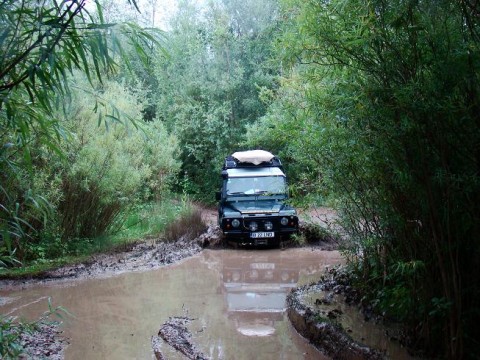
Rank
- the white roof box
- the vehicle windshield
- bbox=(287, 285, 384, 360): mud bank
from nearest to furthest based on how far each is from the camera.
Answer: bbox=(287, 285, 384, 360): mud bank < the vehicle windshield < the white roof box

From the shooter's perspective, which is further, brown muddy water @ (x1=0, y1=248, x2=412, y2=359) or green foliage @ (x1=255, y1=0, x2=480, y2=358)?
brown muddy water @ (x1=0, y1=248, x2=412, y2=359)

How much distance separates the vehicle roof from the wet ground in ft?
6.25

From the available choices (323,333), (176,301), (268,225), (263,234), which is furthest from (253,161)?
(323,333)

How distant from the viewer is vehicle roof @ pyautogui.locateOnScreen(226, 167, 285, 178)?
36.5 feet

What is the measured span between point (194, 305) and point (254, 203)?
4.44 metres

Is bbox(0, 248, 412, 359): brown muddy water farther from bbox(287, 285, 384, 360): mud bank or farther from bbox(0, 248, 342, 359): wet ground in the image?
bbox(287, 285, 384, 360): mud bank

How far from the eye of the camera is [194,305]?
6.76m

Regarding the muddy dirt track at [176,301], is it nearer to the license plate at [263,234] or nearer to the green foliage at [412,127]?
the license plate at [263,234]

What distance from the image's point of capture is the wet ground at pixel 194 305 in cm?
518

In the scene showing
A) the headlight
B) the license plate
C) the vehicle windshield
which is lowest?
the license plate

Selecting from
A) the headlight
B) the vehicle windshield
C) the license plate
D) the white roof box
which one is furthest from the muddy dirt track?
the white roof box

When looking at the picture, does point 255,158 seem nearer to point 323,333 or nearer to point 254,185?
point 254,185

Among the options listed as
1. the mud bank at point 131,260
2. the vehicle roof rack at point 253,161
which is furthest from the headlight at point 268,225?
the vehicle roof rack at point 253,161

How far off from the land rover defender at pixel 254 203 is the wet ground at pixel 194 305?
51 centimetres
